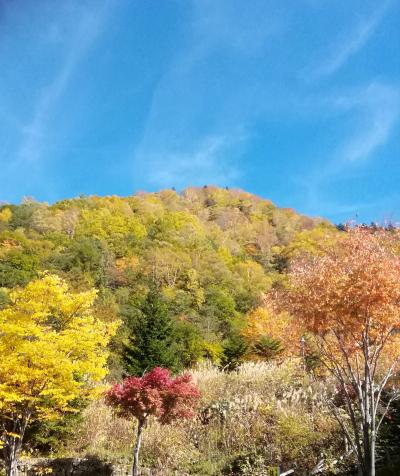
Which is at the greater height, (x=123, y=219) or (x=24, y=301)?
(x=123, y=219)

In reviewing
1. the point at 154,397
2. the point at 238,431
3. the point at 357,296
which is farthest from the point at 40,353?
the point at 357,296

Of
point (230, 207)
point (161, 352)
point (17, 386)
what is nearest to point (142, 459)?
point (17, 386)

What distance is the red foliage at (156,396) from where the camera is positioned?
9.33 m

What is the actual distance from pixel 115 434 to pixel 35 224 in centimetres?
4631

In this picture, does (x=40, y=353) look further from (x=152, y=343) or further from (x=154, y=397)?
(x=152, y=343)

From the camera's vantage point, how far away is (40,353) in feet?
28.7

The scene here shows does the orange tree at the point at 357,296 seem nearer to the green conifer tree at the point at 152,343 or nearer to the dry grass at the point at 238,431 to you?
the dry grass at the point at 238,431

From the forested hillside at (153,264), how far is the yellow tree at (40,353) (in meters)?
12.0

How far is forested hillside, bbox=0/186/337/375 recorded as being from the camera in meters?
30.2

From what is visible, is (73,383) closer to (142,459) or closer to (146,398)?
(146,398)

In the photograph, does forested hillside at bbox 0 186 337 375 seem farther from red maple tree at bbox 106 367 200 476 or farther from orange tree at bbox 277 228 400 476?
orange tree at bbox 277 228 400 476

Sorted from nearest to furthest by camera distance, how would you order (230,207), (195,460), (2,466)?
(195,460) < (2,466) < (230,207)

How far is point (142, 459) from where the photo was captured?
1099 centimetres

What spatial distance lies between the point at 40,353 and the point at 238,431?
207 inches
